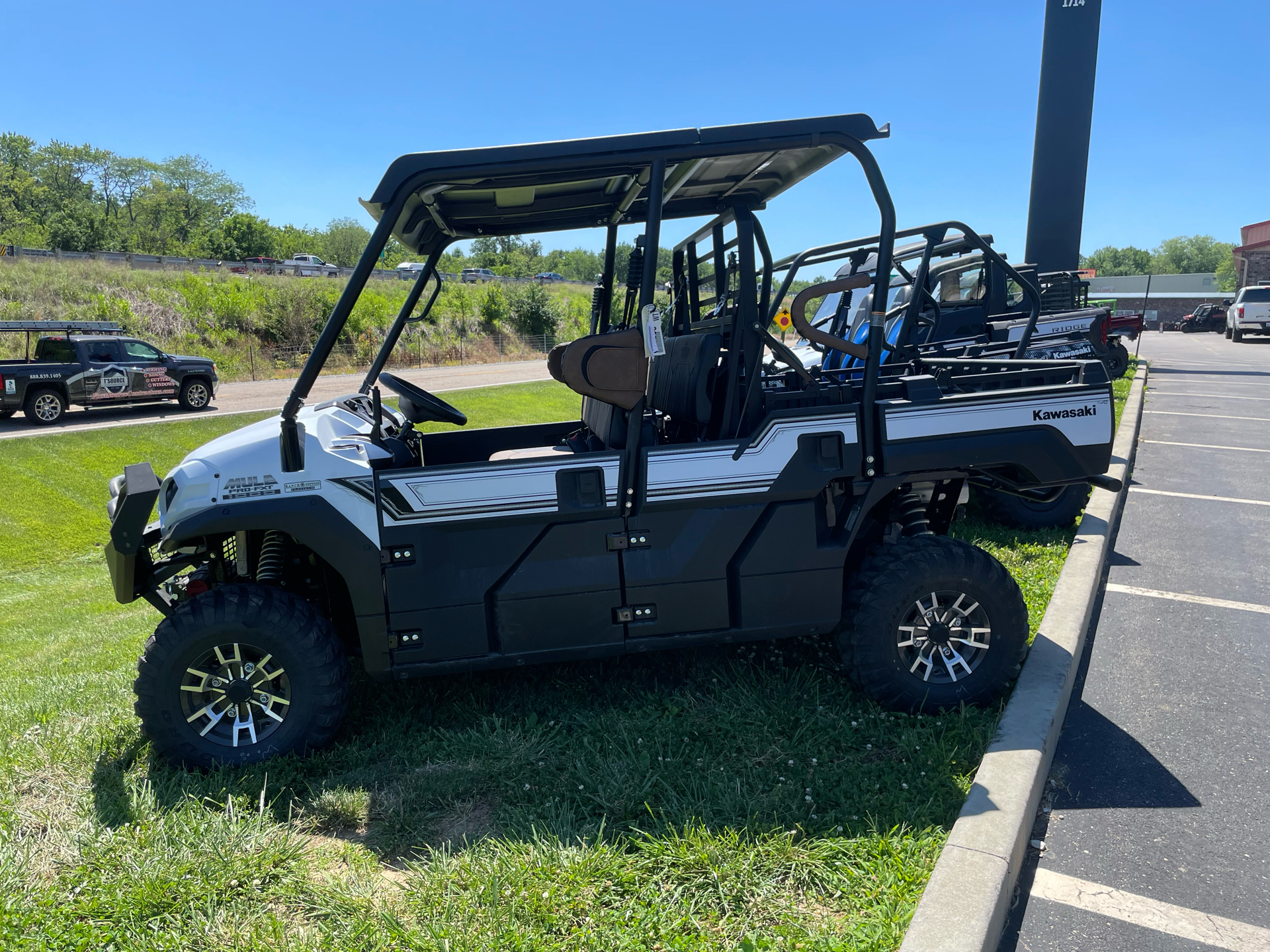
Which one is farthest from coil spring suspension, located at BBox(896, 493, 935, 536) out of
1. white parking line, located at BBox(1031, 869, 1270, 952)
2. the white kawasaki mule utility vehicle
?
white parking line, located at BBox(1031, 869, 1270, 952)

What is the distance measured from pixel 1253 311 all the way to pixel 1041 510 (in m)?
34.4

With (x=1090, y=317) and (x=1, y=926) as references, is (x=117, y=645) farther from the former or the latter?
(x=1090, y=317)

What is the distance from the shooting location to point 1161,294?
6594 cm

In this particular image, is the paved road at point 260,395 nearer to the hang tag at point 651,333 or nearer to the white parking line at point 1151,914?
the hang tag at point 651,333

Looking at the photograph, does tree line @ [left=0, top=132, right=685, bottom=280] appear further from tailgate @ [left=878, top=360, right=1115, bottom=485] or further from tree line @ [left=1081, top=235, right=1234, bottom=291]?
tree line @ [left=1081, top=235, right=1234, bottom=291]

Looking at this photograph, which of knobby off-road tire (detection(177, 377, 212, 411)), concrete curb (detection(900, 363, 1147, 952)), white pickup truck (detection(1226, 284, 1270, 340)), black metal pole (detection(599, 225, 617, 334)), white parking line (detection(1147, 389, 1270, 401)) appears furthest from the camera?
white pickup truck (detection(1226, 284, 1270, 340))

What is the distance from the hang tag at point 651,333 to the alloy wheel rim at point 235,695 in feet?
6.35

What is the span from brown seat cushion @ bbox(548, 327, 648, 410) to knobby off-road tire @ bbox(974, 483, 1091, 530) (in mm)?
3851

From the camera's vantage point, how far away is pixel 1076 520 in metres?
6.38

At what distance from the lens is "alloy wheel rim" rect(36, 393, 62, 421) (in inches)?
654

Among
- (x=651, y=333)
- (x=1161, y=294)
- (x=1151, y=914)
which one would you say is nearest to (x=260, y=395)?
(x=651, y=333)

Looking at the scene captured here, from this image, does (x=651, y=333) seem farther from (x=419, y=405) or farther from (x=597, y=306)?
(x=597, y=306)

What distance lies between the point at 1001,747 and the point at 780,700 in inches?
35.8

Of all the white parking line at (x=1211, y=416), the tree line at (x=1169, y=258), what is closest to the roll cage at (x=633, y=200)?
the white parking line at (x=1211, y=416)
